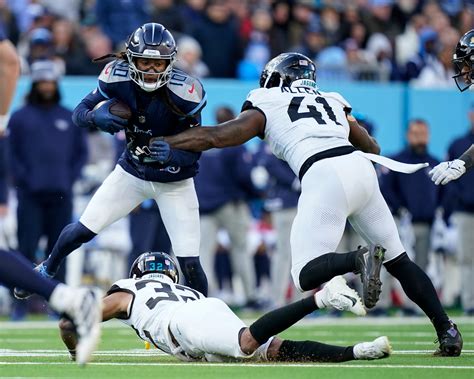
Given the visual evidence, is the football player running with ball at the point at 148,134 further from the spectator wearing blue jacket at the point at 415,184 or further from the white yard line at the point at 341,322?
the spectator wearing blue jacket at the point at 415,184

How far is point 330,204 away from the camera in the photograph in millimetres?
7695

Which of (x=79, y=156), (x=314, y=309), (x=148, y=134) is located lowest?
(x=314, y=309)

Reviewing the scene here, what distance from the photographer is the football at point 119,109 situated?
27.5 ft

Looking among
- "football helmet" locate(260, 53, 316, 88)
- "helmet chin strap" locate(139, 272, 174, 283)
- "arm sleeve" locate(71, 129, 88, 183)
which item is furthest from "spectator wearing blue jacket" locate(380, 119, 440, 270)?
"helmet chin strap" locate(139, 272, 174, 283)

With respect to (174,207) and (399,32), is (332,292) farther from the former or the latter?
(399,32)

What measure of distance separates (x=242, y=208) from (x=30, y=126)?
102 inches

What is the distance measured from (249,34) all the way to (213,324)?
35.9 ft

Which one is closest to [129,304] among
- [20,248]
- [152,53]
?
[152,53]

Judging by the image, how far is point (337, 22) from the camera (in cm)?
1891

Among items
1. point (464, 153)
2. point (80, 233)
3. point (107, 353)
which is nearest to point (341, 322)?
point (80, 233)

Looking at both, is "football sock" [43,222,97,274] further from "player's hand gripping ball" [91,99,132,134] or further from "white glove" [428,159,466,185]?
"white glove" [428,159,466,185]

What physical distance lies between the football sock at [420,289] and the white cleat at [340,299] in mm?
1248

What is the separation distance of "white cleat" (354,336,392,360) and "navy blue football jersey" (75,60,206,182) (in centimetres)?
202

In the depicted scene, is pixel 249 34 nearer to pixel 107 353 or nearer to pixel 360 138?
pixel 360 138
